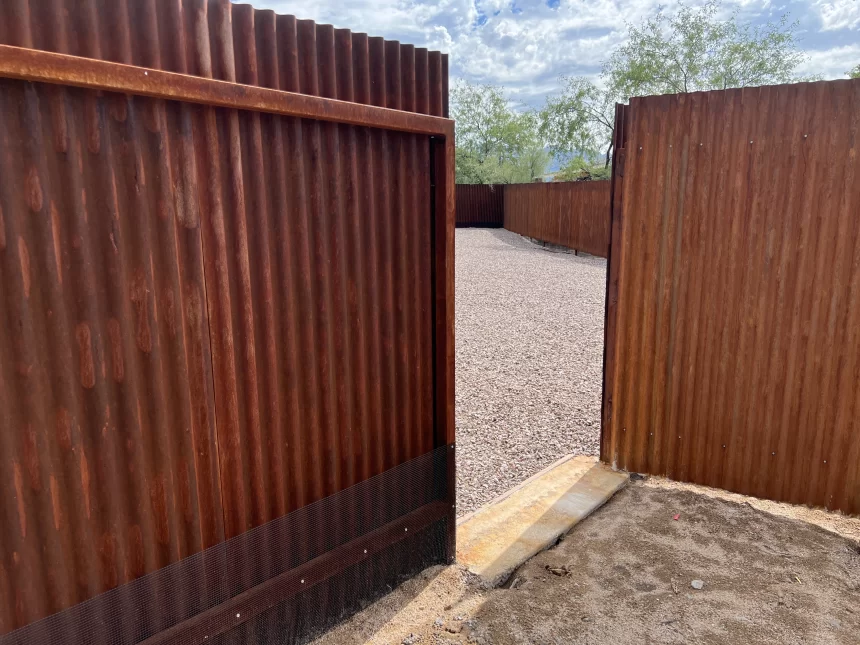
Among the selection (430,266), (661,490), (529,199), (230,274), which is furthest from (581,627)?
(529,199)

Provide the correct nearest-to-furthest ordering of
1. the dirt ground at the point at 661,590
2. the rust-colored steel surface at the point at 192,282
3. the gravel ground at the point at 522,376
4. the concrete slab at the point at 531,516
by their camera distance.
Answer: the rust-colored steel surface at the point at 192,282 → the dirt ground at the point at 661,590 → the concrete slab at the point at 531,516 → the gravel ground at the point at 522,376

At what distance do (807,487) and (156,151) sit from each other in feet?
12.1

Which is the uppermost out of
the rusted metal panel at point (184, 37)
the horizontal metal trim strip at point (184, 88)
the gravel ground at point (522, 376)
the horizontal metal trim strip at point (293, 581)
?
the rusted metal panel at point (184, 37)

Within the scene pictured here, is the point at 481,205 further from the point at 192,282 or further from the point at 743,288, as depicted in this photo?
the point at 192,282

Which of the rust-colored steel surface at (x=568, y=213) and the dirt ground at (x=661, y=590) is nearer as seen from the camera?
the dirt ground at (x=661, y=590)

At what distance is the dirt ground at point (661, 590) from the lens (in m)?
2.55

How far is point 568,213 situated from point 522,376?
12.8 metres

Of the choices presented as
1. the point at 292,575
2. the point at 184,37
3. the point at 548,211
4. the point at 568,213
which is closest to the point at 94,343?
the point at 184,37

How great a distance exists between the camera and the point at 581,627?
8.52 ft

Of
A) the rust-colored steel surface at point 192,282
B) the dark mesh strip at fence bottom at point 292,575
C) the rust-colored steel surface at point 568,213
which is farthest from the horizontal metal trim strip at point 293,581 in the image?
the rust-colored steel surface at point 568,213

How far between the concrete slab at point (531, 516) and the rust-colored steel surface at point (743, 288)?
0.43 m

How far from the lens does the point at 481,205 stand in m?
28.1

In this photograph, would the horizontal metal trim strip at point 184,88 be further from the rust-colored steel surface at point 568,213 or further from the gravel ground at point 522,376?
the rust-colored steel surface at point 568,213

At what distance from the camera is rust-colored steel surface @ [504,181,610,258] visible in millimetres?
16281
